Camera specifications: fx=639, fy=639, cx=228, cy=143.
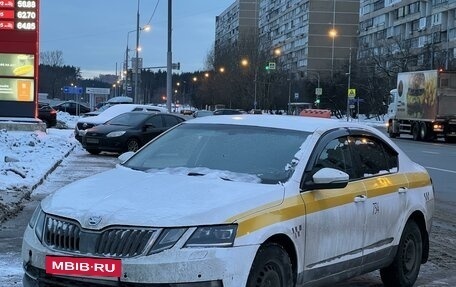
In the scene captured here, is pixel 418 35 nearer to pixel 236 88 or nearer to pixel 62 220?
pixel 236 88

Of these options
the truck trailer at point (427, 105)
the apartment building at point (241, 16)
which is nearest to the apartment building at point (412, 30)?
the truck trailer at point (427, 105)

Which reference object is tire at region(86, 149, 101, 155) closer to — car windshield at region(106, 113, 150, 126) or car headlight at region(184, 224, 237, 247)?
car windshield at region(106, 113, 150, 126)

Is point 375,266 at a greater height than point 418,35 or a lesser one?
lesser

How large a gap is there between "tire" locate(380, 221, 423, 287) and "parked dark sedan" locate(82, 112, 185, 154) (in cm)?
1369

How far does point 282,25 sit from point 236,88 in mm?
54002

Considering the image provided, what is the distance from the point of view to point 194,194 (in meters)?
4.38

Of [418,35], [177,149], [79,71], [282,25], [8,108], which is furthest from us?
[79,71]

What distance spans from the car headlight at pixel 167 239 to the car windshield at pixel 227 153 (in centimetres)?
93

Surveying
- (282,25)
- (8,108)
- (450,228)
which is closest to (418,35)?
(282,25)

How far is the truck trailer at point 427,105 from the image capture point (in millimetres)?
34906

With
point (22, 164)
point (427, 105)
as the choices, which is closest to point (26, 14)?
point (22, 164)

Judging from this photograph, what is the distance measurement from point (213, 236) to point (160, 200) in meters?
0.47

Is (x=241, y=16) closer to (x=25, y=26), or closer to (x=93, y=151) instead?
(x=25, y=26)

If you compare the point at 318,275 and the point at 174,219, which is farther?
the point at 318,275
